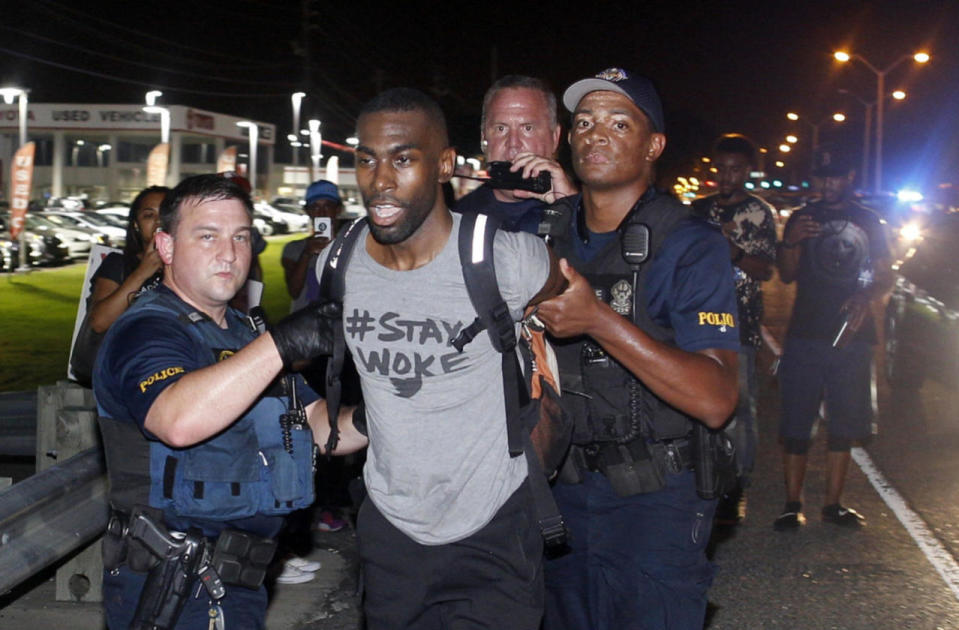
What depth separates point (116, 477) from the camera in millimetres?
3279

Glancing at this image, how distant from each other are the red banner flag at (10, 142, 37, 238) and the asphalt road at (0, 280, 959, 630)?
85.3ft

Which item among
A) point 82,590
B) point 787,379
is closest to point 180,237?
point 82,590

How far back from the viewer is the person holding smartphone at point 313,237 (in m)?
8.16

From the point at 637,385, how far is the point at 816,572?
3.35 metres

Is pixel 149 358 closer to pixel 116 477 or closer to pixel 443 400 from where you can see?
pixel 116 477

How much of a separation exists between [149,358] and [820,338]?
518cm

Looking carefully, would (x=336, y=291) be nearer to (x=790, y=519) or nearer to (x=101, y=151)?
(x=790, y=519)

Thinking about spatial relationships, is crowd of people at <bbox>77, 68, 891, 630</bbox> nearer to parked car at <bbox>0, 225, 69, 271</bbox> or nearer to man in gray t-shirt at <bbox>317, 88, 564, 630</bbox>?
man in gray t-shirt at <bbox>317, 88, 564, 630</bbox>

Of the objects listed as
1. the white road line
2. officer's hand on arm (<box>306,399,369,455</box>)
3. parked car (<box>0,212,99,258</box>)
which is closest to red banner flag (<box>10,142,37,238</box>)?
parked car (<box>0,212,99,258</box>)

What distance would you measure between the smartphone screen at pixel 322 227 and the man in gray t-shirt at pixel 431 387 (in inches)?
197

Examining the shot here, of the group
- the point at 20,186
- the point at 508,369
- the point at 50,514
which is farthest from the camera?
the point at 20,186

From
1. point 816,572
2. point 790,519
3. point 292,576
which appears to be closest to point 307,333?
point 292,576

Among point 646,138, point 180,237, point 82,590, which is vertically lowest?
point 82,590

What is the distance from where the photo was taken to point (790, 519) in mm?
7258
